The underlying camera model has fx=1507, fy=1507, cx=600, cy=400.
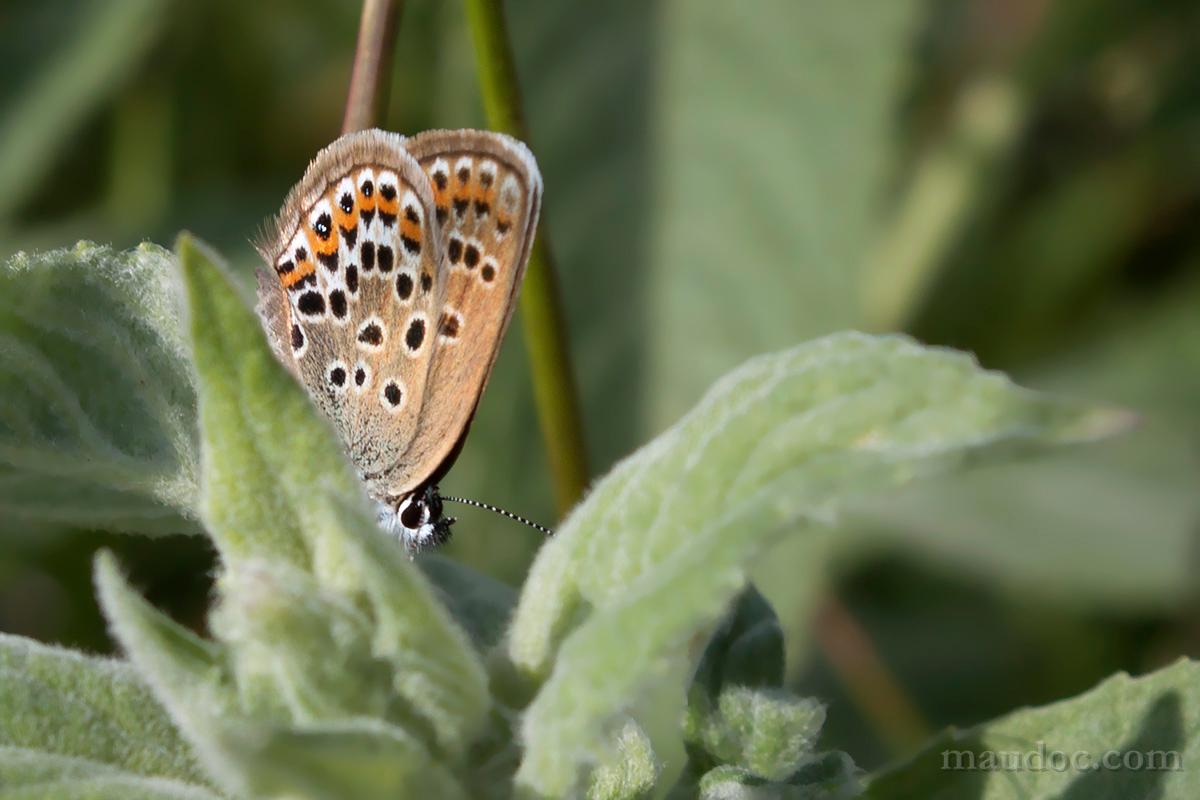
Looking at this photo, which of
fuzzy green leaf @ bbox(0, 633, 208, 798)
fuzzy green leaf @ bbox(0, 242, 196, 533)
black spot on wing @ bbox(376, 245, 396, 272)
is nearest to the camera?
fuzzy green leaf @ bbox(0, 633, 208, 798)

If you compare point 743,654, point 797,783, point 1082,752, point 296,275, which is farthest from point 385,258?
point 1082,752

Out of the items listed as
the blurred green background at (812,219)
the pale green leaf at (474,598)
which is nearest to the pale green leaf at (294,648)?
the pale green leaf at (474,598)

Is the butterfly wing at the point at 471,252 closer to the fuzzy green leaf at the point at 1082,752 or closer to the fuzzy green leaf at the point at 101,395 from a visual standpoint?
the fuzzy green leaf at the point at 101,395

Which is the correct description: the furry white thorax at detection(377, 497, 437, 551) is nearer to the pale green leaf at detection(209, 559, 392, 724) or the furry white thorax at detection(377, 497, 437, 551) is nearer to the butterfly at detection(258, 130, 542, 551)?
the butterfly at detection(258, 130, 542, 551)

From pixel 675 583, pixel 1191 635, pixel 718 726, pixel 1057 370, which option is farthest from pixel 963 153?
pixel 675 583

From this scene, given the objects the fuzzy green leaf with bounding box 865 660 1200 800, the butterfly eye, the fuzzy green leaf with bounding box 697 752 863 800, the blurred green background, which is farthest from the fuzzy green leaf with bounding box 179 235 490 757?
the blurred green background
